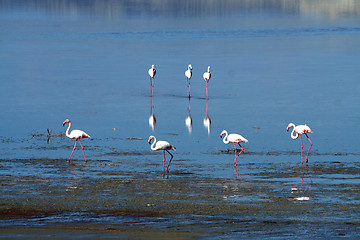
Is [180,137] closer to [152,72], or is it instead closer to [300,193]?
[300,193]

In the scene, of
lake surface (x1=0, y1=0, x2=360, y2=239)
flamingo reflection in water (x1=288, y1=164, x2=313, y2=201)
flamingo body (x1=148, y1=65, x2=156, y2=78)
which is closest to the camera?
lake surface (x1=0, y1=0, x2=360, y2=239)

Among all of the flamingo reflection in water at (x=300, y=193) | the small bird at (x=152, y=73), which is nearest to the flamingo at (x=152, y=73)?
the small bird at (x=152, y=73)

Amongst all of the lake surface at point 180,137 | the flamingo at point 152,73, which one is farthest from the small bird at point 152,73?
the lake surface at point 180,137

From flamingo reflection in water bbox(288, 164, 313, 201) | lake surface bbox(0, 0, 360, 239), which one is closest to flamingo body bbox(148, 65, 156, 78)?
lake surface bbox(0, 0, 360, 239)

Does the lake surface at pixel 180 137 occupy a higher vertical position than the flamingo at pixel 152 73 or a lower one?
lower

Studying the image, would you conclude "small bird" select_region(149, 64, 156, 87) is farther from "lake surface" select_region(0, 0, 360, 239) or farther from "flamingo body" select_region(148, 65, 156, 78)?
"lake surface" select_region(0, 0, 360, 239)

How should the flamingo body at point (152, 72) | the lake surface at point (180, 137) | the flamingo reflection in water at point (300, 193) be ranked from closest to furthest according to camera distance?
1. the lake surface at point (180, 137)
2. the flamingo reflection in water at point (300, 193)
3. the flamingo body at point (152, 72)

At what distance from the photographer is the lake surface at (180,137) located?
9.53 metres

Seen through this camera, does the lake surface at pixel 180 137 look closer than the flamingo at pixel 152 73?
Yes

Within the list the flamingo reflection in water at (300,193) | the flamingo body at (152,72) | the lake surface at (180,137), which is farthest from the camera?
the flamingo body at (152,72)

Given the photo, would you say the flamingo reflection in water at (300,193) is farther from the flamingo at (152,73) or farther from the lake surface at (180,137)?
the flamingo at (152,73)

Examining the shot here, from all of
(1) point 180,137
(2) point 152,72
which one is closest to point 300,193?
(1) point 180,137

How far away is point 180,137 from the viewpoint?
617 inches

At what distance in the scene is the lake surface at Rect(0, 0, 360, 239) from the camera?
9531 mm
